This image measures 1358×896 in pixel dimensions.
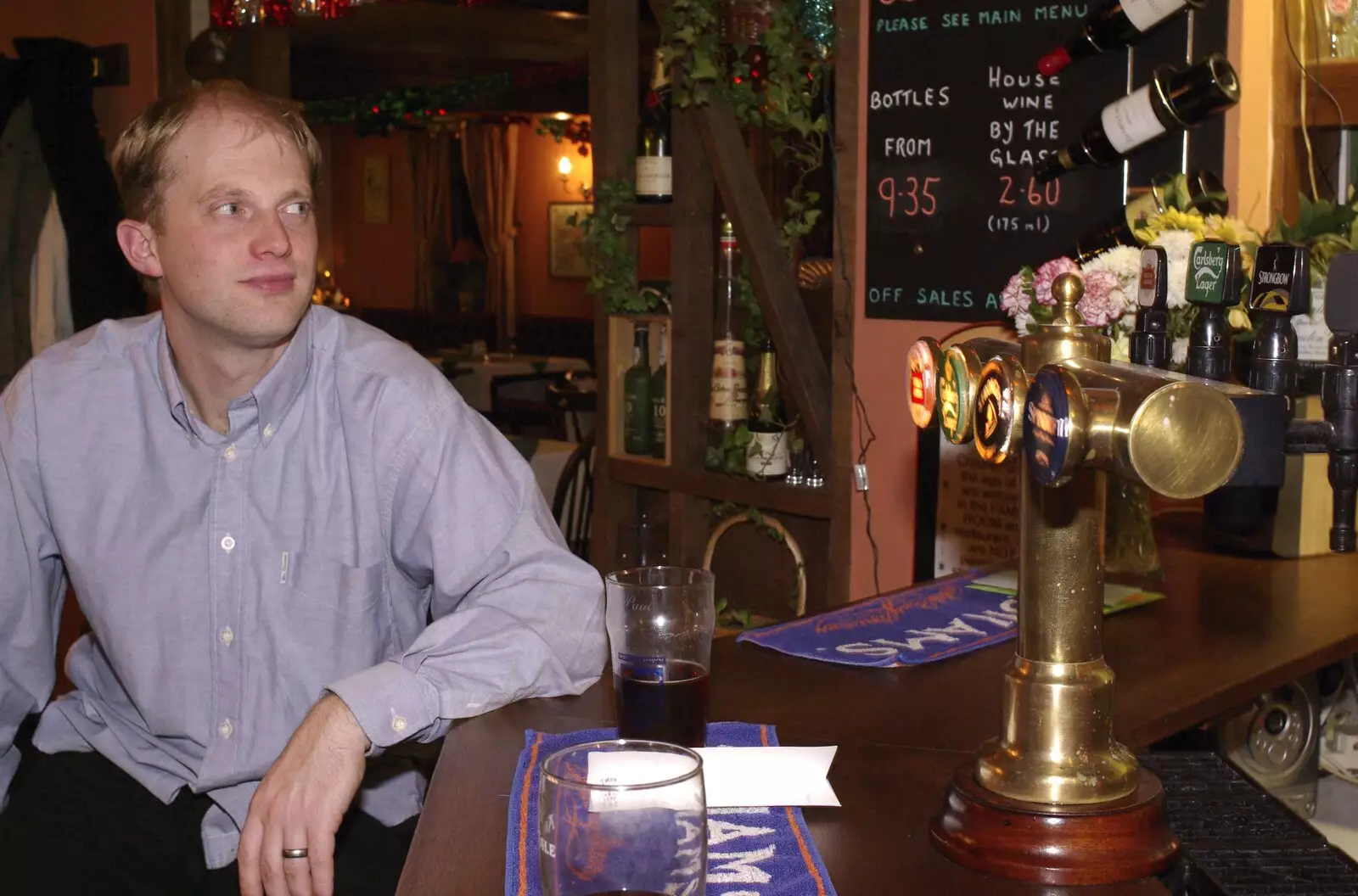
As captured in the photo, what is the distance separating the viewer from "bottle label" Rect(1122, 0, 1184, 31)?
2.37 meters

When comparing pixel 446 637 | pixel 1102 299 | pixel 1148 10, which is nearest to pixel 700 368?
pixel 1148 10

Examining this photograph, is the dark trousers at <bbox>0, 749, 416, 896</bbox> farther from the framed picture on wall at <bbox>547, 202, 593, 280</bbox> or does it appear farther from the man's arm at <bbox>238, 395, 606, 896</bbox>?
the framed picture on wall at <bbox>547, 202, 593, 280</bbox>

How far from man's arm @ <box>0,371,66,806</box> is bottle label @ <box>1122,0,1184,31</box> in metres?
1.91

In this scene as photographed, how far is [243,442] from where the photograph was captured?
1702 mm

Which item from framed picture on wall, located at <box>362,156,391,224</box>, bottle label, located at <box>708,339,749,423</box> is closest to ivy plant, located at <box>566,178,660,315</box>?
bottle label, located at <box>708,339,749,423</box>

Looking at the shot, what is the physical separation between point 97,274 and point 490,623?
3.06 meters

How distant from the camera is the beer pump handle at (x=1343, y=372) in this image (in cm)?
117

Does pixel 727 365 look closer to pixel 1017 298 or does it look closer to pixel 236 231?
pixel 1017 298

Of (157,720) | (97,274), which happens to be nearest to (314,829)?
(157,720)

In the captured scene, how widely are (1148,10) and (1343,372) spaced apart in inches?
55.2

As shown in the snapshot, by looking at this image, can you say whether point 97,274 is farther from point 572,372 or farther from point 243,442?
point 572,372

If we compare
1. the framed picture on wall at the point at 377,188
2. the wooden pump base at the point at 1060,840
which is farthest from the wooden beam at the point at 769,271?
the framed picture on wall at the point at 377,188

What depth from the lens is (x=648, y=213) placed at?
3492mm

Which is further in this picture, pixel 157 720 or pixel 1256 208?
pixel 1256 208
